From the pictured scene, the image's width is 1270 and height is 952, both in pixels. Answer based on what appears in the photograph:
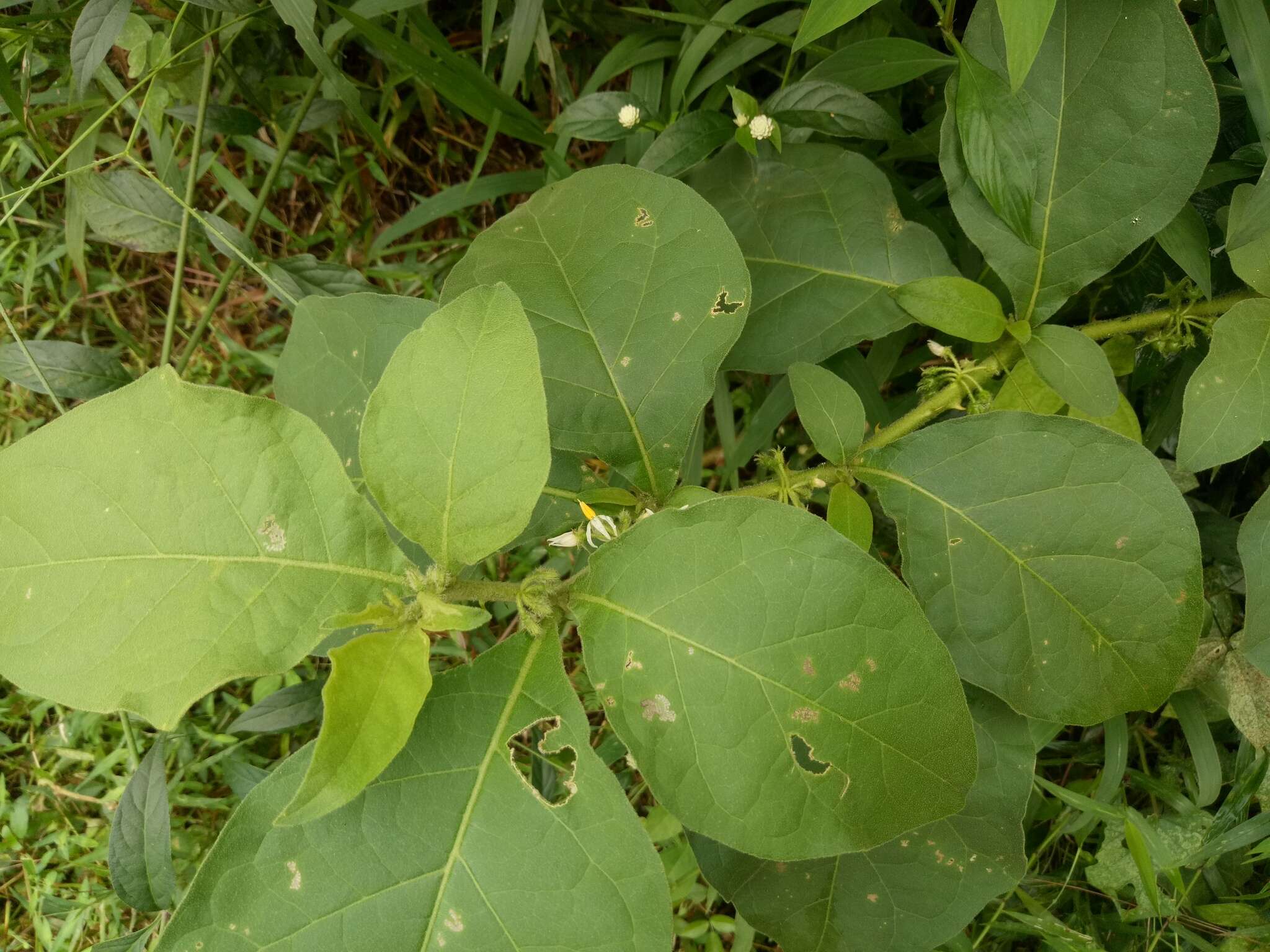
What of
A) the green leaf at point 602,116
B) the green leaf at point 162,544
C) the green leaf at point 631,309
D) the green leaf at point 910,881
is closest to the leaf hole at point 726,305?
the green leaf at point 631,309

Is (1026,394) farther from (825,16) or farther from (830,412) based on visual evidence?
(825,16)

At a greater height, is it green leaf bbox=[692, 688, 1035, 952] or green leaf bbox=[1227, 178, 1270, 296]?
green leaf bbox=[1227, 178, 1270, 296]

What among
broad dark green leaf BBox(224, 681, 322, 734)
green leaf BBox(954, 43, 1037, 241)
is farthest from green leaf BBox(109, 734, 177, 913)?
green leaf BBox(954, 43, 1037, 241)

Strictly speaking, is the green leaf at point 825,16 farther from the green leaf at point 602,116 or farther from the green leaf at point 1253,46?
the green leaf at point 1253,46

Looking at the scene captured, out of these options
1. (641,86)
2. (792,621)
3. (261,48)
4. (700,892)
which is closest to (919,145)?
(641,86)

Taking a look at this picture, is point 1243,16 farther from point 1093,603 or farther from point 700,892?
point 700,892

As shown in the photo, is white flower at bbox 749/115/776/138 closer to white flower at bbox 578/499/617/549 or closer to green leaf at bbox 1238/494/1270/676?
white flower at bbox 578/499/617/549
